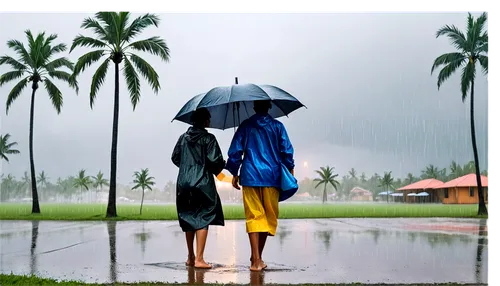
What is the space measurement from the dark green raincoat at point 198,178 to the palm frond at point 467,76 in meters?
26.1

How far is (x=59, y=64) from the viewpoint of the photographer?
1151 inches

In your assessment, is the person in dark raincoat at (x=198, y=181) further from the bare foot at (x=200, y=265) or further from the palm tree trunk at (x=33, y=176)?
the palm tree trunk at (x=33, y=176)

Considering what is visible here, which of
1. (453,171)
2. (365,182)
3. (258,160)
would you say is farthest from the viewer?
(365,182)

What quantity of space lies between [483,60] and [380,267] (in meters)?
26.7

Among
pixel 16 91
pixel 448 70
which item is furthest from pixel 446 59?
pixel 16 91

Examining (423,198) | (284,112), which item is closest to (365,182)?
(423,198)

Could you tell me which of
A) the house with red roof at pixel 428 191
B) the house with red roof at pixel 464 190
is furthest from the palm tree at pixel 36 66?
the house with red roof at pixel 428 191

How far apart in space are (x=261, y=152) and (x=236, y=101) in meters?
0.64

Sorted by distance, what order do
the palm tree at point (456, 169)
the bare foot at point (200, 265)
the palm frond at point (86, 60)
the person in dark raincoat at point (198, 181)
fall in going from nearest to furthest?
the bare foot at point (200, 265) → the person in dark raincoat at point (198, 181) → the palm frond at point (86, 60) → the palm tree at point (456, 169)

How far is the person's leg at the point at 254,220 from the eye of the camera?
569 centimetres

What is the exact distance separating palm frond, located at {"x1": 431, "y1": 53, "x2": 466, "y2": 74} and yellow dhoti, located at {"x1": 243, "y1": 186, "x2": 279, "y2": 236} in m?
26.7

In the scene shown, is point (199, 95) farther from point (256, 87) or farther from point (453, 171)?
point (453, 171)

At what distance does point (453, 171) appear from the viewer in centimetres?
11925

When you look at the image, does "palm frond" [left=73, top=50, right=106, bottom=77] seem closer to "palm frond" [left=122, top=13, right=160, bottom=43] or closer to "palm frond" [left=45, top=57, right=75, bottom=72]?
"palm frond" [left=122, top=13, right=160, bottom=43]
